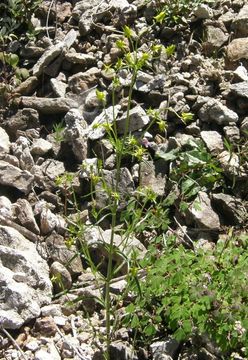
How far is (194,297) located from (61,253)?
109cm

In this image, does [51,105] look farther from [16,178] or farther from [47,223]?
[47,223]

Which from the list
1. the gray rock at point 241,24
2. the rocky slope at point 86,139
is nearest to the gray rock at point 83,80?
the rocky slope at point 86,139

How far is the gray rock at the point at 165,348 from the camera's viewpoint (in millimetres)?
3988

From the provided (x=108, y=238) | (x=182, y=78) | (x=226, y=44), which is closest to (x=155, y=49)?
(x=108, y=238)

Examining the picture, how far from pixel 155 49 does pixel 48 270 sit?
1537mm

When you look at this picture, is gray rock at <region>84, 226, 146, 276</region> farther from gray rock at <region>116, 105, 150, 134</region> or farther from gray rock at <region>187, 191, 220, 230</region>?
gray rock at <region>116, 105, 150, 134</region>

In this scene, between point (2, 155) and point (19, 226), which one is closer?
point (19, 226)

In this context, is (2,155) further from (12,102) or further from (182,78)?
(182,78)

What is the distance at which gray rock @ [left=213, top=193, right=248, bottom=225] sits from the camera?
15.7 feet

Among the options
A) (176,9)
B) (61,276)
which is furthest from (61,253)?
(176,9)

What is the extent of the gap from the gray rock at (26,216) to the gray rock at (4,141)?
0.50m

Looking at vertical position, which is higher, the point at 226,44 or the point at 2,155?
the point at 226,44

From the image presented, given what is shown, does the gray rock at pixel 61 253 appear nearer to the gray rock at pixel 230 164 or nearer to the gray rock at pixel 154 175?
the gray rock at pixel 154 175

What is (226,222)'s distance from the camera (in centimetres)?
484
